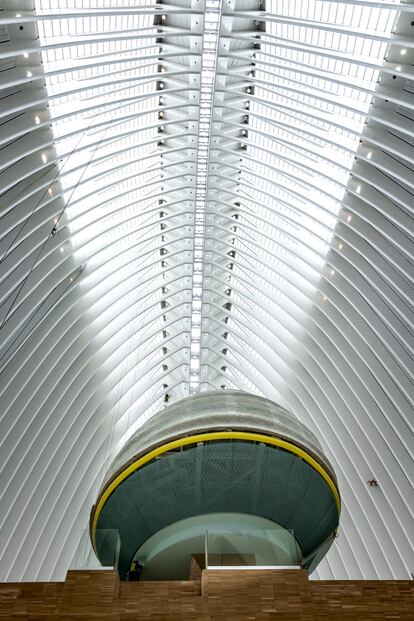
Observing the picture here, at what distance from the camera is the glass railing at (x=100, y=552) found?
42.1 feet

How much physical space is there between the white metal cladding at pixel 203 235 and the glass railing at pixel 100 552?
845cm

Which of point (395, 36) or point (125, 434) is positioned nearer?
point (395, 36)

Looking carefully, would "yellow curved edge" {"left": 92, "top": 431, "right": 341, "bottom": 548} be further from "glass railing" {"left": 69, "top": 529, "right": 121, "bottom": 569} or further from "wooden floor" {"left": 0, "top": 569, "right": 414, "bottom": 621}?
"wooden floor" {"left": 0, "top": 569, "right": 414, "bottom": 621}

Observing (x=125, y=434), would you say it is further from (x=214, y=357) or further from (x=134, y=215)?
(x=134, y=215)

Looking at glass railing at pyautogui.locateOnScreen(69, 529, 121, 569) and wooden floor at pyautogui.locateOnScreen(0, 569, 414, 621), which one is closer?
wooden floor at pyautogui.locateOnScreen(0, 569, 414, 621)

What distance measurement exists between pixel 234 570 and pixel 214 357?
24.3 metres

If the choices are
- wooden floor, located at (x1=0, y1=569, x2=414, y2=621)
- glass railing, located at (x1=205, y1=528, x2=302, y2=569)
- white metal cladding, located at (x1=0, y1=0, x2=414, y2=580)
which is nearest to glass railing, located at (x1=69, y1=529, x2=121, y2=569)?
wooden floor, located at (x1=0, y1=569, x2=414, y2=621)

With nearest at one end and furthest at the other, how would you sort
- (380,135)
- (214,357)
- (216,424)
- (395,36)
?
(216,424)
(395,36)
(380,135)
(214,357)

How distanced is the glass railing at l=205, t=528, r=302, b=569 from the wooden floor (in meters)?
0.52

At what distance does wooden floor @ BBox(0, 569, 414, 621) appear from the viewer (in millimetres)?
11398

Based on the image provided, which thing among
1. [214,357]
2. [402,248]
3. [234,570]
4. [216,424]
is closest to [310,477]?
[216,424]

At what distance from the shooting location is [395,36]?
1697 centimetres

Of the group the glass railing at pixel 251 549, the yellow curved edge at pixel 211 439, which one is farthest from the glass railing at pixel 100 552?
the glass railing at pixel 251 549

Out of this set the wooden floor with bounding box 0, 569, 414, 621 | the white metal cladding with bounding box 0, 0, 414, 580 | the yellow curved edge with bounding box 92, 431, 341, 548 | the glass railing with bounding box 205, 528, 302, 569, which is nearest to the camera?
the wooden floor with bounding box 0, 569, 414, 621
